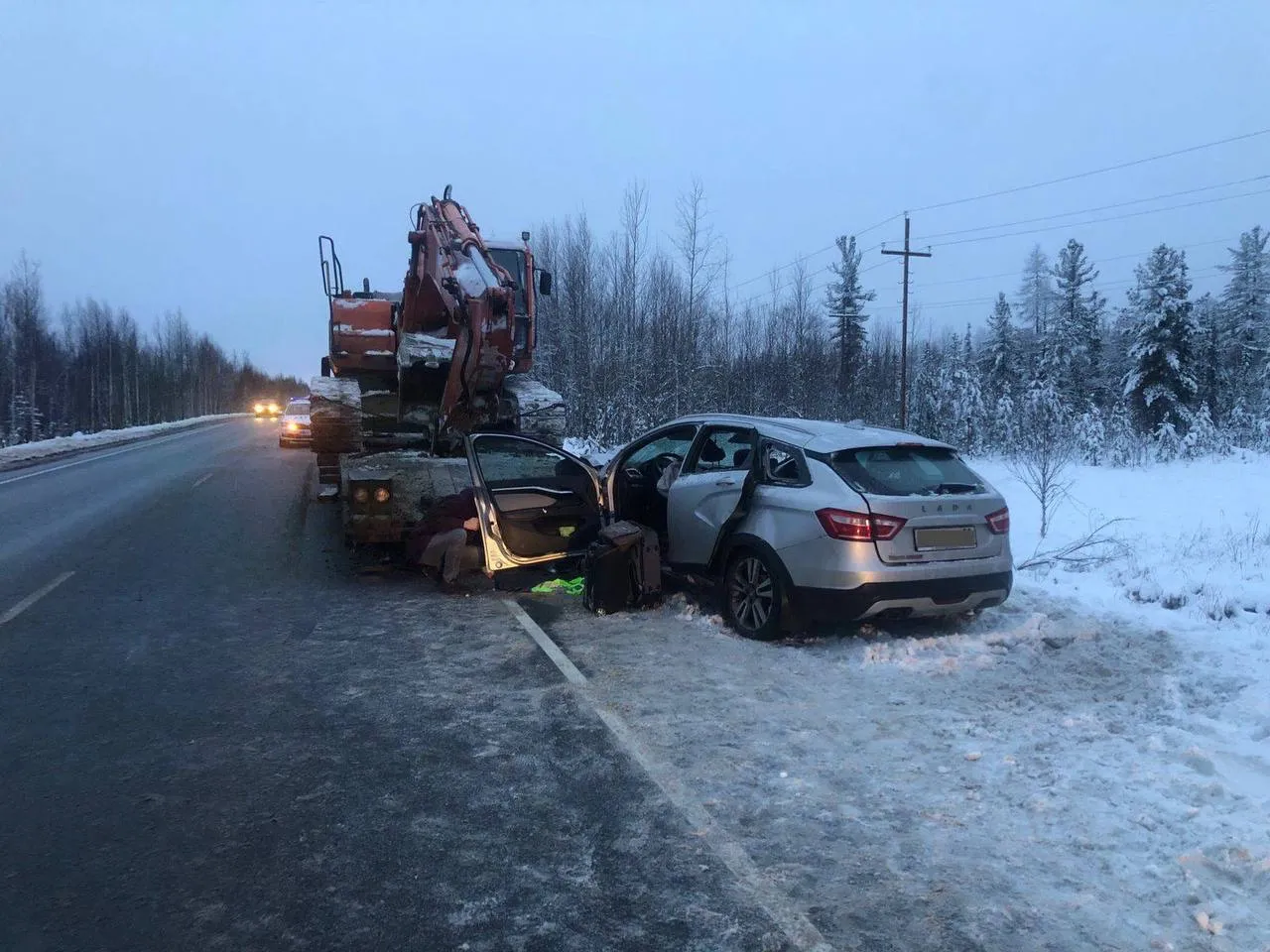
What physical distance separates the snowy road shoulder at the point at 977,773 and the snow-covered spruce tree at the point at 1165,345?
133ft

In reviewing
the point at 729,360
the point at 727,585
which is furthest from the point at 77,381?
the point at 727,585

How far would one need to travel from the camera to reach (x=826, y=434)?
646 centimetres

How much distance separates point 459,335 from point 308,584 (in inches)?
131

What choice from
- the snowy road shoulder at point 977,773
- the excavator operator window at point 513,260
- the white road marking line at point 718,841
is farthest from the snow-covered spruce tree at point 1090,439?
the white road marking line at point 718,841

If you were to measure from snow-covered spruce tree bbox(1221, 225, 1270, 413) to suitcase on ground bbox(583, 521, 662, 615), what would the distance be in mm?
52904

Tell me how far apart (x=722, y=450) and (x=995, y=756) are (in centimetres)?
360

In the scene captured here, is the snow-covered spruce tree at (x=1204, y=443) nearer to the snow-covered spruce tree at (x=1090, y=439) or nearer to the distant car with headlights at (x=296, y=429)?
the snow-covered spruce tree at (x=1090, y=439)

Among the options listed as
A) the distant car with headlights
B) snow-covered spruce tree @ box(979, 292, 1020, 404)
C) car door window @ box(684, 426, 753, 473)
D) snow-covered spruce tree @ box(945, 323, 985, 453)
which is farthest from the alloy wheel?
snow-covered spruce tree @ box(979, 292, 1020, 404)

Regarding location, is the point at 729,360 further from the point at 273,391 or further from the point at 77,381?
the point at 273,391

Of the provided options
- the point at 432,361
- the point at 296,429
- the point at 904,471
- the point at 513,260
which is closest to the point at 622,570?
the point at 904,471

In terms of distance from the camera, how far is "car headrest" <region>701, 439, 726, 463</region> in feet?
23.7

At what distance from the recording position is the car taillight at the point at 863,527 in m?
5.64

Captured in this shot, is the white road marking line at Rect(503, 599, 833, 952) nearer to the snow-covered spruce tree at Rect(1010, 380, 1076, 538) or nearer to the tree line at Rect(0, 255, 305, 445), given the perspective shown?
the snow-covered spruce tree at Rect(1010, 380, 1076, 538)

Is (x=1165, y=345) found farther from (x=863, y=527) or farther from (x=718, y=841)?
(x=718, y=841)
